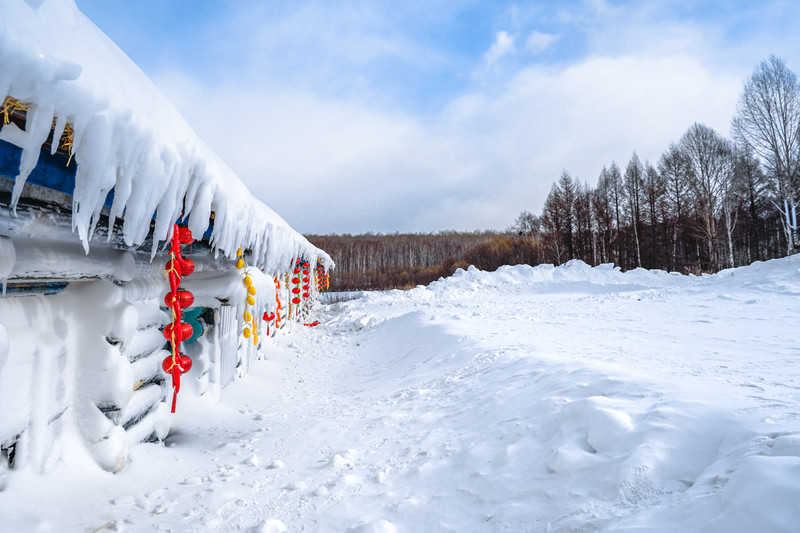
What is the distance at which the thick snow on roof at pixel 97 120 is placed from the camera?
108 cm

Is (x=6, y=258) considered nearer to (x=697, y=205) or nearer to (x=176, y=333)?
(x=176, y=333)

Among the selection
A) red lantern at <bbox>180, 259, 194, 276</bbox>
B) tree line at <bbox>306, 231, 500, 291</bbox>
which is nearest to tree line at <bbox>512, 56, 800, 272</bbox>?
tree line at <bbox>306, 231, 500, 291</bbox>

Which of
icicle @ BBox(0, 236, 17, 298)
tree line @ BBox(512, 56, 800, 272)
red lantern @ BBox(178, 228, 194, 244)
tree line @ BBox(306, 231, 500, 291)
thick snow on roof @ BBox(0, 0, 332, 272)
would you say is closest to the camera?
thick snow on roof @ BBox(0, 0, 332, 272)

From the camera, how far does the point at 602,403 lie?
2500mm

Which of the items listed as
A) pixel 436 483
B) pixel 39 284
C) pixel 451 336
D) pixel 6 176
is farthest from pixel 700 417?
pixel 451 336

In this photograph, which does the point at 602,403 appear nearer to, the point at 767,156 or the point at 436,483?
the point at 436,483

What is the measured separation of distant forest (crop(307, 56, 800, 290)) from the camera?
1576cm

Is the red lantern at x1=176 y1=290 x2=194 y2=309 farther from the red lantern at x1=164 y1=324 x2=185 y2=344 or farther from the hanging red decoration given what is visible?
the red lantern at x1=164 y1=324 x2=185 y2=344

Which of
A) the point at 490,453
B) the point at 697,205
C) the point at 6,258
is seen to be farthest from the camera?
the point at 697,205

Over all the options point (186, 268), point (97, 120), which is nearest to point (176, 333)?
point (186, 268)

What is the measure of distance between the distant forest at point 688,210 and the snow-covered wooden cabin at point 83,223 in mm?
22107

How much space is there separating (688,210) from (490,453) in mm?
26029

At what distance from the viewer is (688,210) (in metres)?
21.8

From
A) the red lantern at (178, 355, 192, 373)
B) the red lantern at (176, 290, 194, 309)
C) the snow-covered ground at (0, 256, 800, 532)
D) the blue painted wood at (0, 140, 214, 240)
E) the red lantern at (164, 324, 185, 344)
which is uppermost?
the blue painted wood at (0, 140, 214, 240)
